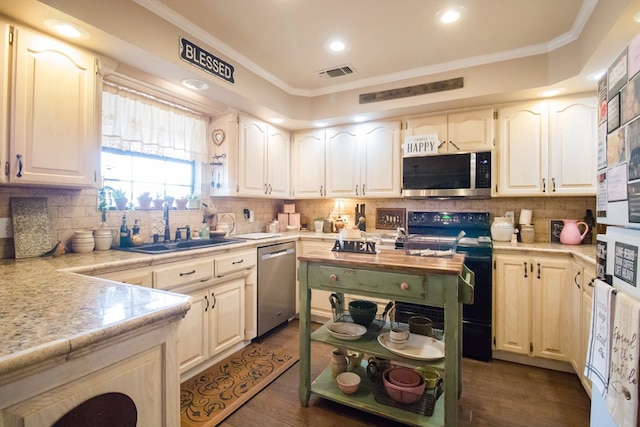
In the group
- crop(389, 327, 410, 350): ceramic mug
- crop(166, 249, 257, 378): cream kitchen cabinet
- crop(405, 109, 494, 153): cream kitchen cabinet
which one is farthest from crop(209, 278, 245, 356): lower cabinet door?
crop(405, 109, 494, 153): cream kitchen cabinet

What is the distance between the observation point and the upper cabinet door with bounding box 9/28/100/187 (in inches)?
64.0

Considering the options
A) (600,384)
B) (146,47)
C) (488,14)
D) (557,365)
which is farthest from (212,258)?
(557,365)

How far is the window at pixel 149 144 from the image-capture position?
7.64ft

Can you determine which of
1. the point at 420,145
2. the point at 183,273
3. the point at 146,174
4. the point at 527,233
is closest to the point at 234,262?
the point at 183,273

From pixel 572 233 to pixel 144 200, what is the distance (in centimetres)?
365

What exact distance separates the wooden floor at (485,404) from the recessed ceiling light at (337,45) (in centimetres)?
257

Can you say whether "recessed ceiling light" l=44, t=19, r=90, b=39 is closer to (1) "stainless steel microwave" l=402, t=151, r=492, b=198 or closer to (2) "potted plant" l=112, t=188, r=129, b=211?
(2) "potted plant" l=112, t=188, r=129, b=211

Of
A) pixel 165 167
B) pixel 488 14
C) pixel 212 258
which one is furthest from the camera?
pixel 165 167

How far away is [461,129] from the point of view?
3.00 metres

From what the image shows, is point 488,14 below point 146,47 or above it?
above

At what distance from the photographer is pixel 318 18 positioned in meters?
2.18

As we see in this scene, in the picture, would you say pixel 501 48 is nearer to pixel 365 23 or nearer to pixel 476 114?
pixel 476 114

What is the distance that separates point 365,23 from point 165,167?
2095mm

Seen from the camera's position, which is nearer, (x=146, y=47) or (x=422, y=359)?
(x=422, y=359)
